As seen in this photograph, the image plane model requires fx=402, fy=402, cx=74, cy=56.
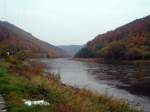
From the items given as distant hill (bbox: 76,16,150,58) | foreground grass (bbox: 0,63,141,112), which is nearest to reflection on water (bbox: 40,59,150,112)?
foreground grass (bbox: 0,63,141,112)

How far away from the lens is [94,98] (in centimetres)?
1914

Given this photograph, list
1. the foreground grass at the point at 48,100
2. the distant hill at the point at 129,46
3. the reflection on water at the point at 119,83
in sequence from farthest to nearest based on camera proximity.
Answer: the distant hill at the point at 129,46, the reflection on water at the point at 119,83, the foreground grass at the point at 48,100

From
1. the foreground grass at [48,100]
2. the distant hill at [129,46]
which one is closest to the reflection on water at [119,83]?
the foreground grass at [48,100]

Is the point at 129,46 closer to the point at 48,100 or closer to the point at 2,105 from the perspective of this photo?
the point at 48,100


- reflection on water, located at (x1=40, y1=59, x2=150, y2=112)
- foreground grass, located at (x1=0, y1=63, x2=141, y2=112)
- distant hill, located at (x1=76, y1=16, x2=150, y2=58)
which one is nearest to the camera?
foreground grass, located at (x1=0, y1=63, x2=141, y2=112)

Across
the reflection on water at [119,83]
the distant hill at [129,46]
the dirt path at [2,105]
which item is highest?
the distant hill at [129,46]

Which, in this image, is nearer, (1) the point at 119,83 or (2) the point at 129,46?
(1) the point at 119,83

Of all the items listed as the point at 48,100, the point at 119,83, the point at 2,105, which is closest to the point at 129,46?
the point at 119,83

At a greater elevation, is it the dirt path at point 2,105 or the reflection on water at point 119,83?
the dirt path at point 2,105

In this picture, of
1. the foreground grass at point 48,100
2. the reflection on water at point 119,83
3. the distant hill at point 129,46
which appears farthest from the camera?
the distant hill at point 129,46

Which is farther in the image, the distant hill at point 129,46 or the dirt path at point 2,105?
the distant hill at point 129,46

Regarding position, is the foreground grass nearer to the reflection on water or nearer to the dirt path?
the dirt path

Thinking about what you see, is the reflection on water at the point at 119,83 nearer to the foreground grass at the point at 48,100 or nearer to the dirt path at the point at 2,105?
the foreground grass at the point at 48,100

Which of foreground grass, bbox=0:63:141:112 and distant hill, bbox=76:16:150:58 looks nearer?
foreground grass, bbox=0:63:141:112
